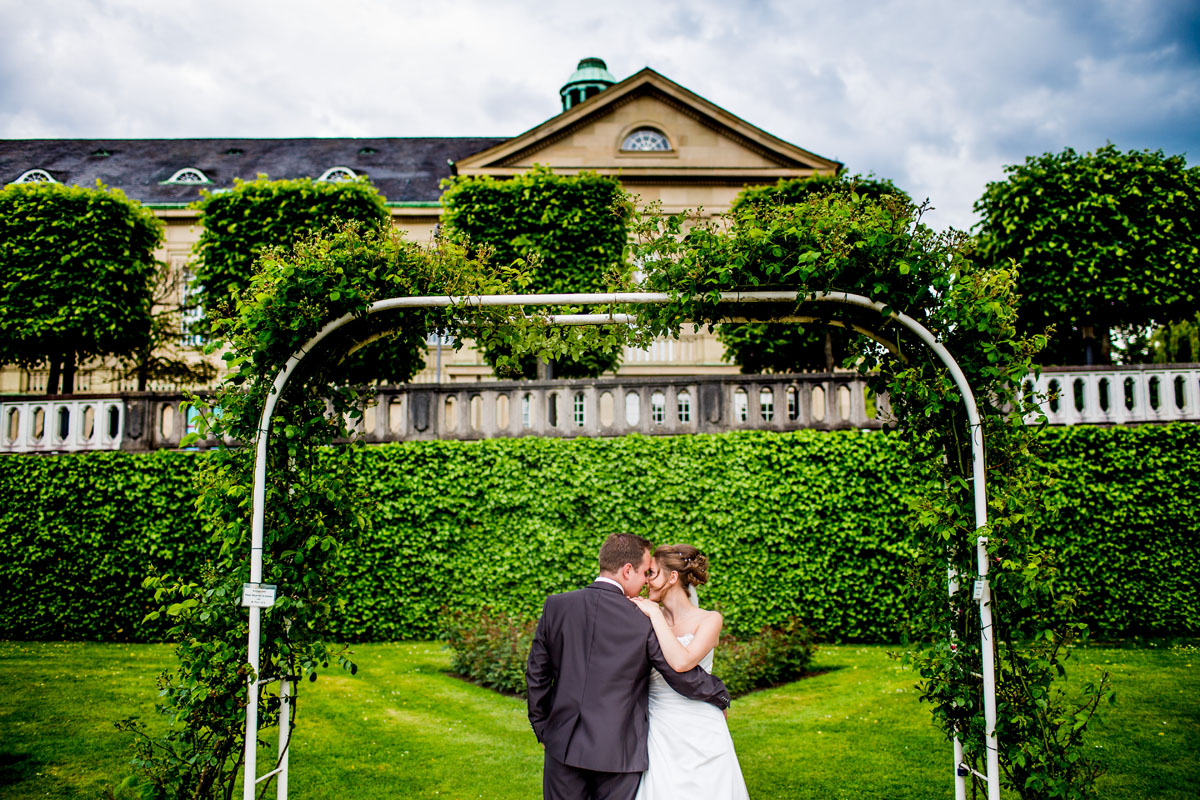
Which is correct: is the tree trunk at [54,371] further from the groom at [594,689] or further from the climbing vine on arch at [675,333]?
the groom at [594,689]

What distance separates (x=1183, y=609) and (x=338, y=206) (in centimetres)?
1551

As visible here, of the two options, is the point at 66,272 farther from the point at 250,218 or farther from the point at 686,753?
the point at 686,753

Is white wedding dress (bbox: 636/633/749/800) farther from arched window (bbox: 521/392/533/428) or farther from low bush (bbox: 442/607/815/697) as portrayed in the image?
arched window (bbox: 521/392/533/428)

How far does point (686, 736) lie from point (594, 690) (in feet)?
2.35

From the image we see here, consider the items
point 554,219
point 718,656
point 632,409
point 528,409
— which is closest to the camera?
point 718,656

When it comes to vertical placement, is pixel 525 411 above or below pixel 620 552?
above

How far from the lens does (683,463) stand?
10.9 meters

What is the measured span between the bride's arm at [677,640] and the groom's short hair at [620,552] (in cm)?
27

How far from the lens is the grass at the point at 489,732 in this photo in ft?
21.4

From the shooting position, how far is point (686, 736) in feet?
14.9

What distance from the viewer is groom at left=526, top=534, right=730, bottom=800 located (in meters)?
4.23

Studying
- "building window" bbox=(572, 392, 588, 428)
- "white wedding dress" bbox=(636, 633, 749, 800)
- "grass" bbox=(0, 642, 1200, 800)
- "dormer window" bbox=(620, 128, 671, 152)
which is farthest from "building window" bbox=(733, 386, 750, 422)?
"dormer window" bbox=(620, 128, 671, 152)

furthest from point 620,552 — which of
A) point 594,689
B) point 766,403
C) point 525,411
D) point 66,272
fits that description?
point 66,272

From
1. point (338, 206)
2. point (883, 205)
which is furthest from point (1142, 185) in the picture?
point (338, 206)
